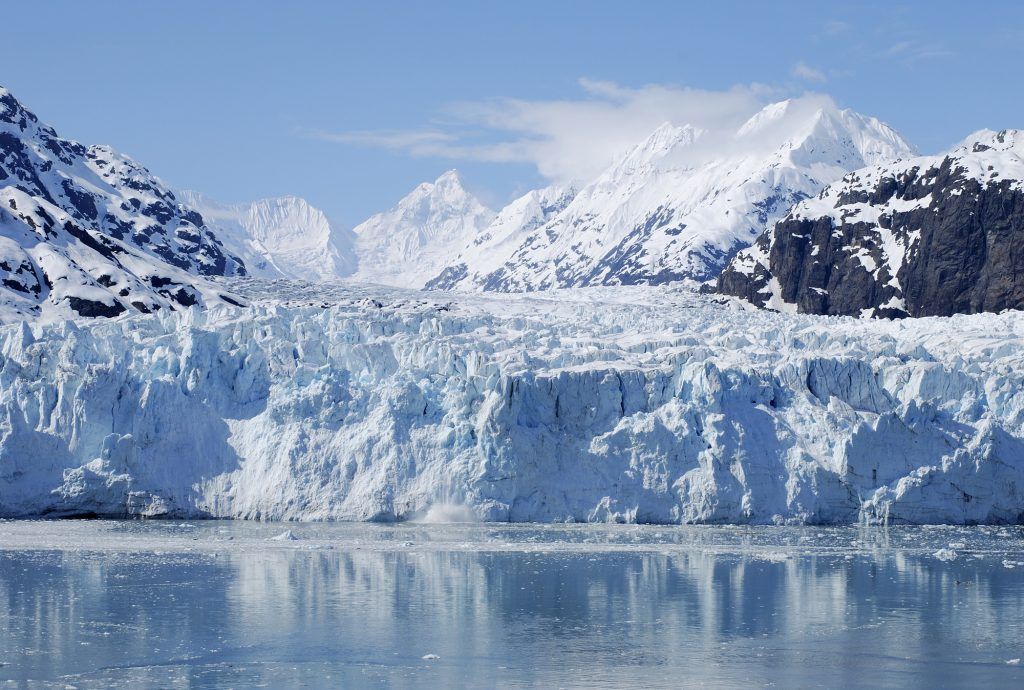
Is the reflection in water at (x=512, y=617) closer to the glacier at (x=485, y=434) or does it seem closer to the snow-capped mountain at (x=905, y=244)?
the glacier at (x=485, y=434)

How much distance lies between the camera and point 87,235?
7944 cm

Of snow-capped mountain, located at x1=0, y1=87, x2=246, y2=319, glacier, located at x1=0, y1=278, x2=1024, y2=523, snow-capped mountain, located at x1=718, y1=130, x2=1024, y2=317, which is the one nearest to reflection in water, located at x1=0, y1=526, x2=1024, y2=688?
glacier, located at x1=0, y1=278, x2=1024, y2=523

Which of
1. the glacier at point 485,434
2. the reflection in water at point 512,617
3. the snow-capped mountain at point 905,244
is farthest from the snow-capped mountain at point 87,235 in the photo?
the snow-capped mountain at point 905,244

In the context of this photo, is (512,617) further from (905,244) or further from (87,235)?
(905,244)

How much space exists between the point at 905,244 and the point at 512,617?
83.7 metres

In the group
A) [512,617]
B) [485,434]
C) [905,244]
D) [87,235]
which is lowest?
[512,617]

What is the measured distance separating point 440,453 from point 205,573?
9.49 m

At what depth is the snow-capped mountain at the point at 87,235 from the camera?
65.9m

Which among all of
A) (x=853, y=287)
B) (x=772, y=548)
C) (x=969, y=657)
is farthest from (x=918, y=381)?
(x=853, y=287)

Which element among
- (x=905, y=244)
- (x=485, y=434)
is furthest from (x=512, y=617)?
(x=905, y=244)

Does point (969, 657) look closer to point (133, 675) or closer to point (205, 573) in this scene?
point (133, 675)

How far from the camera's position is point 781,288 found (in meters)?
107

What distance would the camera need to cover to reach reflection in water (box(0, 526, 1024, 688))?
19172 mm

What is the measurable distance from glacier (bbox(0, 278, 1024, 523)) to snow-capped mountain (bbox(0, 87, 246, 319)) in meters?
25.5
